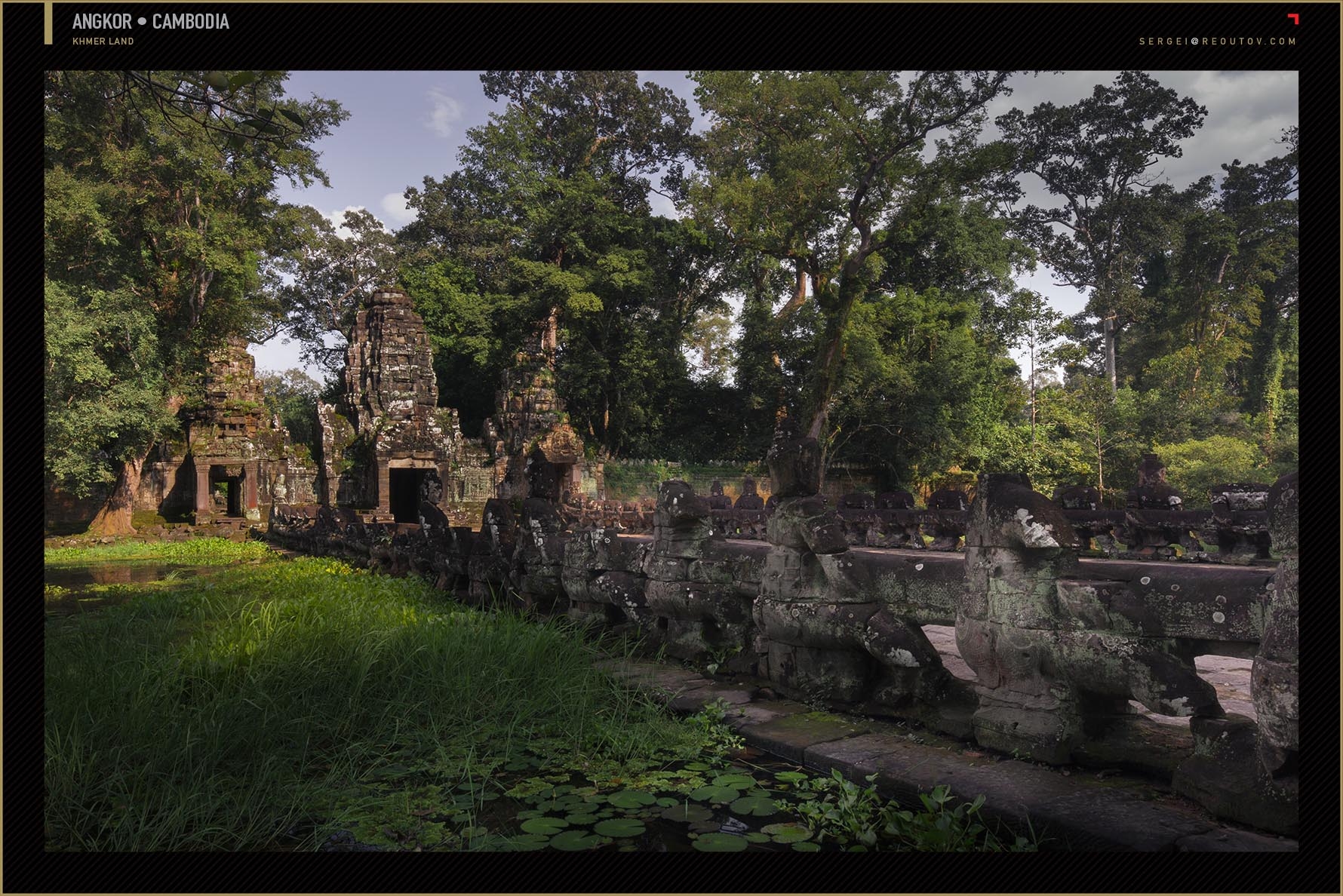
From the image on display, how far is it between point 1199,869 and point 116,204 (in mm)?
23875

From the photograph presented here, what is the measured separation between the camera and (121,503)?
66.1 ft

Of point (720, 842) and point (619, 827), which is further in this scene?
point (619, 827)

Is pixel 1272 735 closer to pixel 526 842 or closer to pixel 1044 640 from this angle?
pixel 1044 640

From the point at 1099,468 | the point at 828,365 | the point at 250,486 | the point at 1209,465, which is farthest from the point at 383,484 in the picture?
the point at 1209,465

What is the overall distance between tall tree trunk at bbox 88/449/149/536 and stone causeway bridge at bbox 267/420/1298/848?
1766 cm

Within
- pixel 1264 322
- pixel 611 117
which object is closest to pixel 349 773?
pixel 611 117

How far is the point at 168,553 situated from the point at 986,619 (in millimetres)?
16040

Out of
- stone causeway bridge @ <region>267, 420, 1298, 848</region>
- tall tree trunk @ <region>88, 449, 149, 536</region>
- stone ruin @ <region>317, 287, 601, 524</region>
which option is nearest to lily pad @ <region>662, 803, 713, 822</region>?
stone causeway bridge @ <region>267, 420, 1298, 848</region>

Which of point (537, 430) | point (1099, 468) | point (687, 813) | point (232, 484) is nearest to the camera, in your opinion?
point (687, 813)

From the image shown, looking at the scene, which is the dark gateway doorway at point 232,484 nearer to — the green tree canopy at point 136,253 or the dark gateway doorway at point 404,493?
the green tree canopy at point 136,253

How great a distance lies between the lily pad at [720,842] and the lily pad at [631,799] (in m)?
0.35

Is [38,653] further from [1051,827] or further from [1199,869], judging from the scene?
[1199,869]

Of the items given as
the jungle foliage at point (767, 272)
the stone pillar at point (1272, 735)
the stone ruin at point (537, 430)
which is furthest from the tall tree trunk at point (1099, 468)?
the stone pillar at point (1272, 735)

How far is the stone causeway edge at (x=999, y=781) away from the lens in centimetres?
227
